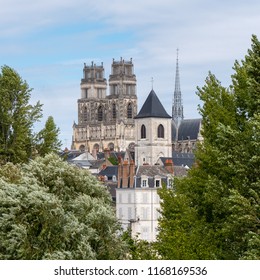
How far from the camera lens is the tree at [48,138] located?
5100cm

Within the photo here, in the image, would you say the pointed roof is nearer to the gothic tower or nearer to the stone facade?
the gothic tower

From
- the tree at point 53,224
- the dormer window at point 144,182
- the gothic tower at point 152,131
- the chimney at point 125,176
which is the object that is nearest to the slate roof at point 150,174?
the dormer window at point 144,182

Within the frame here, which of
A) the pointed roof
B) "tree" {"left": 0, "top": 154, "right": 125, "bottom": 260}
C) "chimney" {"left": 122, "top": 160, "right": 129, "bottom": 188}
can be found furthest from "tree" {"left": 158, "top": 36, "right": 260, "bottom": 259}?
the pointed roof

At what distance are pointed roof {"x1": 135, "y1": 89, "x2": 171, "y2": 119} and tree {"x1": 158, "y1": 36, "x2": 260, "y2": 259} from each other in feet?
421

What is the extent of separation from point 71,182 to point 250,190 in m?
11.2

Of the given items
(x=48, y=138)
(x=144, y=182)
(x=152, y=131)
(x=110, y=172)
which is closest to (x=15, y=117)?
(x=48, y=138)

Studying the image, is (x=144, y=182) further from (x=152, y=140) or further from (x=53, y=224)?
(x=152, y=140)

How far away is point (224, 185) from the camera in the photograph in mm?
28797

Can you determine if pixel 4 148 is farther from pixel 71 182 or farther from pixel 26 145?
pixel 71 182

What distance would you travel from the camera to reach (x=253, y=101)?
2528cm

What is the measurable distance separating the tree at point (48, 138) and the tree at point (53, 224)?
17.4 meters

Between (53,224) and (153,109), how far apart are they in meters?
140
